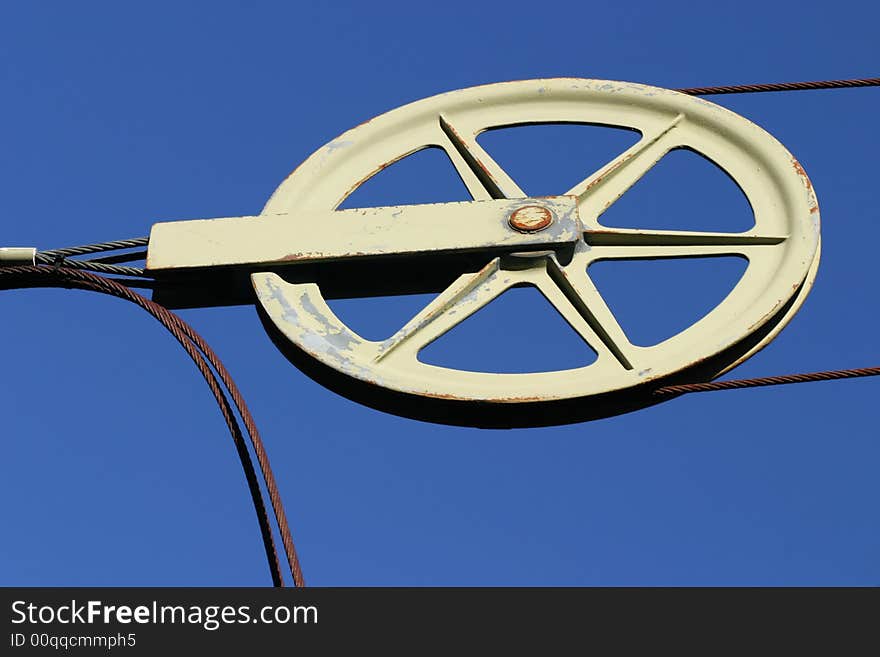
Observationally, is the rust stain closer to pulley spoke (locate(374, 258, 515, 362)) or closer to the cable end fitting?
pulley spoke (locate(374, 258, 515, 362))

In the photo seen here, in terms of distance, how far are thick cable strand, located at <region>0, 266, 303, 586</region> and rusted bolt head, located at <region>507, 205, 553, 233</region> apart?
171cm

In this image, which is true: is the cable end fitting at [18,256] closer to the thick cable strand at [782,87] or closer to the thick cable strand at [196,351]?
the thick cable strand at [196,351]

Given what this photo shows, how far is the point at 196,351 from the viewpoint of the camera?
9.30m

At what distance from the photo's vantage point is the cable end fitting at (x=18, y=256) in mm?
10062

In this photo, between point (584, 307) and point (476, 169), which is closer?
point (584, 307)

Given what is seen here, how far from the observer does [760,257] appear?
32.7 ft

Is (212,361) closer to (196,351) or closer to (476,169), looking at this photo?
(196,351)

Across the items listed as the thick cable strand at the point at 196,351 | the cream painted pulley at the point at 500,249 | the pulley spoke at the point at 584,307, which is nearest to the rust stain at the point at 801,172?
the cream painted pulley at the point at 500,249

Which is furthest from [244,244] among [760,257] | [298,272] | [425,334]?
[760,257]

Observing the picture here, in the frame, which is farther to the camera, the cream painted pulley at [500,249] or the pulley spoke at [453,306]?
the pulley spoke at [453,306]

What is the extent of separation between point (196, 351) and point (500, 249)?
1644 mm

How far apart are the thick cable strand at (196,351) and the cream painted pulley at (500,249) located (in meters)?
0.32

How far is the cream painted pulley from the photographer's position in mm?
9414

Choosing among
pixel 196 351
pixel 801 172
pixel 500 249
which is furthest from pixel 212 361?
pixel 801 172
